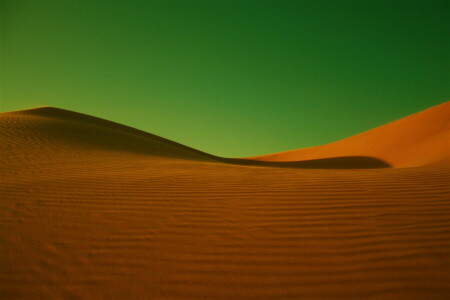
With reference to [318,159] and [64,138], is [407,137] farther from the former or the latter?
[64,138]

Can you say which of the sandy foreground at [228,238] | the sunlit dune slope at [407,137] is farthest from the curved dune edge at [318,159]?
→ the sandy foreground at [228,238]

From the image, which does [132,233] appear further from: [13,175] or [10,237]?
[13,175]

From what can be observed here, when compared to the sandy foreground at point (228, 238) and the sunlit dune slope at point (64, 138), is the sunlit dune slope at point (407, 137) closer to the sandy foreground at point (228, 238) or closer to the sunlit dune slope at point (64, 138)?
the sunlit dune slope at point (64, 138)

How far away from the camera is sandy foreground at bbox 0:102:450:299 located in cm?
213

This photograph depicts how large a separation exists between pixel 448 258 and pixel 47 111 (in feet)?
70.8

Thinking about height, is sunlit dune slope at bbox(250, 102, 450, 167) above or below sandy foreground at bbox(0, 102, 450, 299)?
above

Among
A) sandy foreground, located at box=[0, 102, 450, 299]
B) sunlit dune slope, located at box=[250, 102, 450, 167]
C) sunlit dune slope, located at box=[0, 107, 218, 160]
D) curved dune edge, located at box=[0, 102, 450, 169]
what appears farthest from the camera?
sunlit dune slope, located at box=[250, 102, 450, 167]

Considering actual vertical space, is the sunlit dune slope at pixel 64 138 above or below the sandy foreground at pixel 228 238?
above

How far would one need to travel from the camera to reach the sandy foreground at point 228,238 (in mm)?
2127

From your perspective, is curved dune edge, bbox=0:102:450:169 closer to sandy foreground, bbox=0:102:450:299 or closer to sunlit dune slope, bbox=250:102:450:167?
sunlit dune slope, bbox=250:102:450:167

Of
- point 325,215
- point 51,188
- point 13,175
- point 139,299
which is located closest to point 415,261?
point 325,215

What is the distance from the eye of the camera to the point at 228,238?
279cm

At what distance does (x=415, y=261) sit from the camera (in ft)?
7.47

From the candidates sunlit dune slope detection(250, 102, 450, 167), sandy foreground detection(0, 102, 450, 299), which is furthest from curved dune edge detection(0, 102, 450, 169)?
sandy foreground detection(0, 102, 450, 299)
